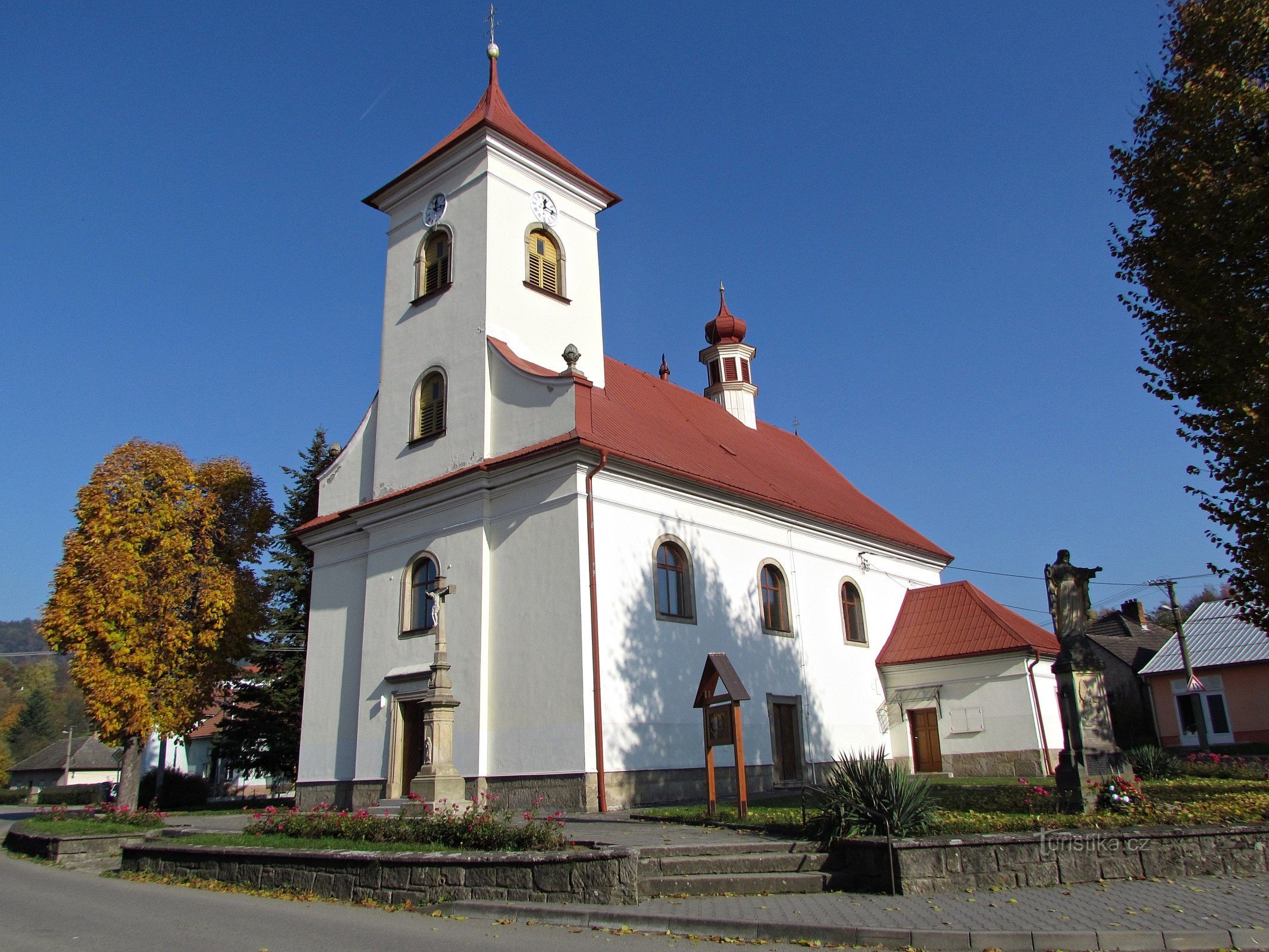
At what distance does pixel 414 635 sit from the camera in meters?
18.4

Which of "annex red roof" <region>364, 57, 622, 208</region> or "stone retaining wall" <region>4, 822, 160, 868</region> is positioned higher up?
"annex red roof" <region>364, 57, 622, 208</region>

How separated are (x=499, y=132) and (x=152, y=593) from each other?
13483 mm

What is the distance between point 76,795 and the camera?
40.2 meters

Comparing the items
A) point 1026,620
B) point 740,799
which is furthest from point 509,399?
point 1026,620

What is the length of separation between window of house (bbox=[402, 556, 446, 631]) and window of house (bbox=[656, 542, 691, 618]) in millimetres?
4557

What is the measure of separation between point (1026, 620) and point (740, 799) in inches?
596

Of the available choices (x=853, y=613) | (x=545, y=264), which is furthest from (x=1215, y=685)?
(x=545, y=264)

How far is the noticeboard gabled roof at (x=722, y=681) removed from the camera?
12906mm

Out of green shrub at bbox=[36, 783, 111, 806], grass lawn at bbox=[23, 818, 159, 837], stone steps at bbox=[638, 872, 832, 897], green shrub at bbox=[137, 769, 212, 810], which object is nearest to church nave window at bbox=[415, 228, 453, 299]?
grass lawn at bbox=[23, 818, 159, 837]

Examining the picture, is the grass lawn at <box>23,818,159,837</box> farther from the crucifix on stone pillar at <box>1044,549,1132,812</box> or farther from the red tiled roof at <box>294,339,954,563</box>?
the crucifix on stone pillar at <box>1044,549,1132,812</box>

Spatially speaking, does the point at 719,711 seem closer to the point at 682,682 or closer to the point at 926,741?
the point at 682,682

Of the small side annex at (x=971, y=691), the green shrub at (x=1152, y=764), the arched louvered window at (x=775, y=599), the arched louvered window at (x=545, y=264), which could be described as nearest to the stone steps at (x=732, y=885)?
the green shrub at (x=1152, y=764)

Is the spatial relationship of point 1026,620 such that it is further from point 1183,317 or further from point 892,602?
point 1183,317

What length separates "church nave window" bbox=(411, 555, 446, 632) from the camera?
1853cm
